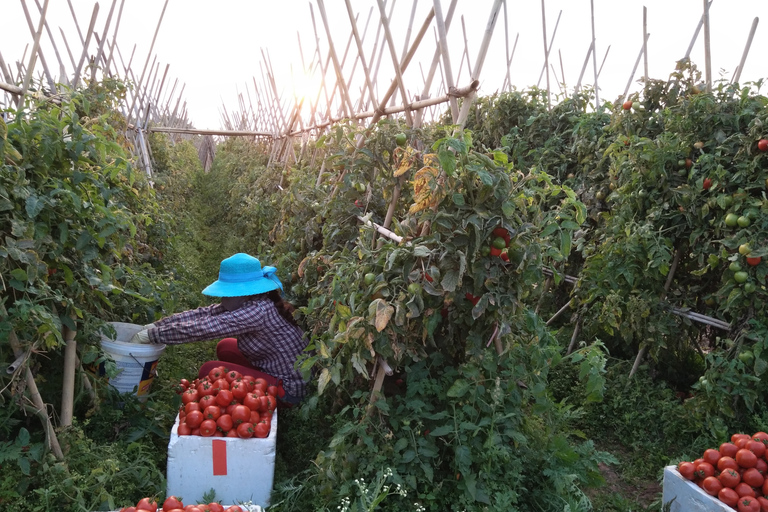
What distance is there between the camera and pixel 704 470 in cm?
257

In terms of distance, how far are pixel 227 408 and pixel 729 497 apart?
2316 mm

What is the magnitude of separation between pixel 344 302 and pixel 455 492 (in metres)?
0.98

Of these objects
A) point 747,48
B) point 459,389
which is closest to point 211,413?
point 459,389

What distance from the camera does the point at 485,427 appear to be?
7.72 feet

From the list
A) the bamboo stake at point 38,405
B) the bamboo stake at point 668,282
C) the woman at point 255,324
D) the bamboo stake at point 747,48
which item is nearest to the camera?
the bamboo stake at point 38,405

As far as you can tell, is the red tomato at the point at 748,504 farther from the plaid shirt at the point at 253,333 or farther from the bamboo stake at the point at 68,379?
the bamboo stake at the point at 68,379

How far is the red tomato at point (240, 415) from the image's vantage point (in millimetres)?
2523

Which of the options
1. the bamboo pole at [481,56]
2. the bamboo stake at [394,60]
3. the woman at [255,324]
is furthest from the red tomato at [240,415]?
the bamboo stake at [394,60]

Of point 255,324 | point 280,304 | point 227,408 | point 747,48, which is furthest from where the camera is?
point 747,48

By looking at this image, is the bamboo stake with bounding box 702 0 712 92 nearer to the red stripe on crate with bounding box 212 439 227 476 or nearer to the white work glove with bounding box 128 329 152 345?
the red stripe on crate with bounding box 212 439 227 476

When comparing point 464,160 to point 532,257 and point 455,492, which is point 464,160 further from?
point 455,492

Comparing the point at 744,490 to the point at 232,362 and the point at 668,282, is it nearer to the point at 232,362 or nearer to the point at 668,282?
the point at 668,282

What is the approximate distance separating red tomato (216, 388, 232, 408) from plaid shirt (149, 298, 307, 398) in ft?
1.29

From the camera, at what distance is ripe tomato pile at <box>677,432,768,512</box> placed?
2.38 metres
